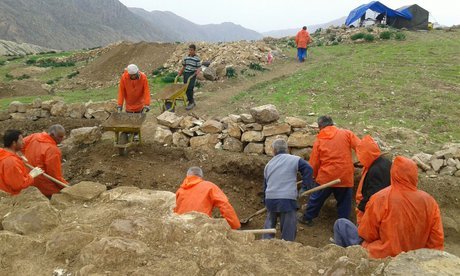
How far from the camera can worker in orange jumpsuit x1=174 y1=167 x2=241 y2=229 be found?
3.98 meters

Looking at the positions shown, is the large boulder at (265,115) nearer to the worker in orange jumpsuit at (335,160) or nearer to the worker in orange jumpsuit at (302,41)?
the worker in orange jumpsuit at (335,160)

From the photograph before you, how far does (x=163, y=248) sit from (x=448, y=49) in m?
17.0

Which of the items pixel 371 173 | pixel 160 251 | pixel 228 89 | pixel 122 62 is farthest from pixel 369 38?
pixel 160 251

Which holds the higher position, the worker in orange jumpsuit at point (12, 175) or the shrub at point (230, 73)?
the shrub at point (230, 73)

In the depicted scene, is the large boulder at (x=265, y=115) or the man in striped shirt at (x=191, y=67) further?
the man in striped shirt at (x=191, y=67)

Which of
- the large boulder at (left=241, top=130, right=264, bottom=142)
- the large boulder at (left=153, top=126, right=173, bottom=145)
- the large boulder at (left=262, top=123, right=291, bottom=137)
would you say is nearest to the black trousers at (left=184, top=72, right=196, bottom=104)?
the large boulder at (left=153, top=126, right=173, bottom=145)

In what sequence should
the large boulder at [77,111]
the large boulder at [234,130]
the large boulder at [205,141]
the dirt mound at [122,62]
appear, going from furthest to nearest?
the dirt mound at [122,62] < the large boulder at [77,111] < the large boulder at [205,141] < the large boulder at [234,130]

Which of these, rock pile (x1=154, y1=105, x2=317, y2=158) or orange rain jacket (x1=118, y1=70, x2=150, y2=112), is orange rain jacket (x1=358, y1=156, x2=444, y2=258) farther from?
orange rain jacket (x1=118, y1=70, x2=150, y2=112)

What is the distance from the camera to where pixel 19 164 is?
15.0 ft

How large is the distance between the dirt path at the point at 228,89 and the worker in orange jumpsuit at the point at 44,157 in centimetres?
509

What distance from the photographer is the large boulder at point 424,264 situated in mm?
2402

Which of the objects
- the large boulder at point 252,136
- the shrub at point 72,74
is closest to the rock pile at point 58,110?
the large boulder at point 252,136

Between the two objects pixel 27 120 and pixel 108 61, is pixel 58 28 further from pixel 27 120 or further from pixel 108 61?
pixel 27 120

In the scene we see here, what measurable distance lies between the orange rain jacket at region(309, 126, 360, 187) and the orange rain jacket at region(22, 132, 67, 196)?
3.62m
